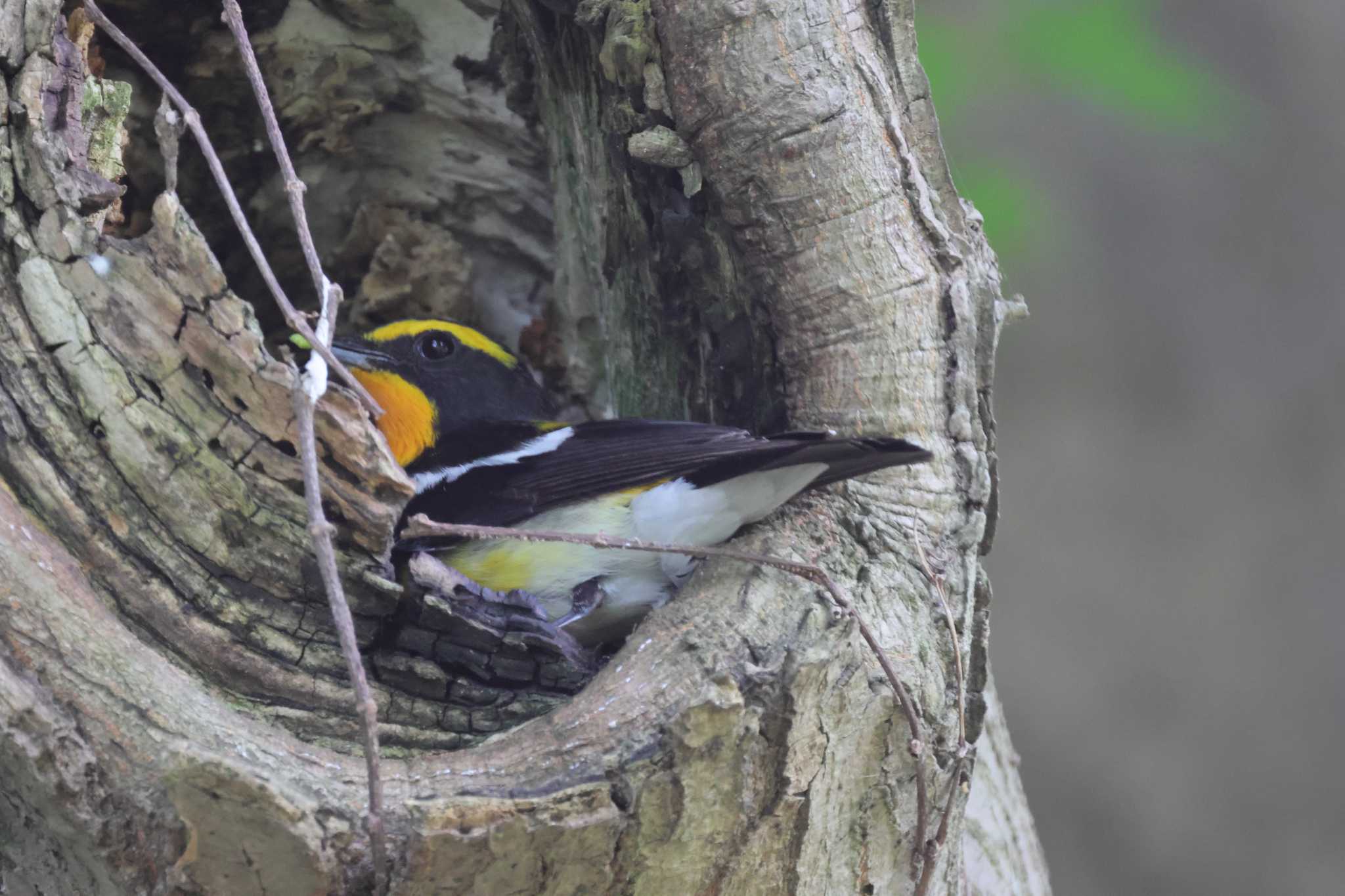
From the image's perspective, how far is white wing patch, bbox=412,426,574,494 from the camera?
2.51 meters

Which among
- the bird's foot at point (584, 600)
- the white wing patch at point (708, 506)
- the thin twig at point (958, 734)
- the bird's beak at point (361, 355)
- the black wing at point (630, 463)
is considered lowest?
the thin twig at point (958, 734)

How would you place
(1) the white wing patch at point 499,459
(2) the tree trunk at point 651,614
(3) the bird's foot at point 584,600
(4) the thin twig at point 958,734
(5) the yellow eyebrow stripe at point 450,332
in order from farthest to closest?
(5) the yellow eyebrow stripe at point 450,332 → (1) the white wing patch at point 499,459 → (3) the bird's foot at point 584,600 → (4) the thin twig at point 958,734 → (2) the tree trunk at point 651,614

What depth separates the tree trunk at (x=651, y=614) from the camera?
155 centimetres

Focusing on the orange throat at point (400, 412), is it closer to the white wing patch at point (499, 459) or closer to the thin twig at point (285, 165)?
the white wing patch at point (499, 459)

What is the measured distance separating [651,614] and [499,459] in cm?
80

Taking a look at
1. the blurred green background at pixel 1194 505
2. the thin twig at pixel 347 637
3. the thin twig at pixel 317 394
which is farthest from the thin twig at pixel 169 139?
the blurred green background at pixel 1194 505

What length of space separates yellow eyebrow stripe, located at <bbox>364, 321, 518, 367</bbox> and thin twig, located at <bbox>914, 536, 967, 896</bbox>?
1.34m

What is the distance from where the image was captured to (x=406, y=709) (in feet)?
6.35

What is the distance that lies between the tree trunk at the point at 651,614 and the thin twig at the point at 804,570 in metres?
0.02

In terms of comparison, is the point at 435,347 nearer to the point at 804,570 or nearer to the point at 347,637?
the point at 804,570

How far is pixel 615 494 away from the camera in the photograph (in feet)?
7.88

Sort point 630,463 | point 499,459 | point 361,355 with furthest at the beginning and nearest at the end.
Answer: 1. point 361,355
2. point 499,459
3. point 630,463

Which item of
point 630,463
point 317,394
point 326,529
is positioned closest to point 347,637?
point 326,529

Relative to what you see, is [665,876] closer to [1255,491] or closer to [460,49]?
[460,49]
